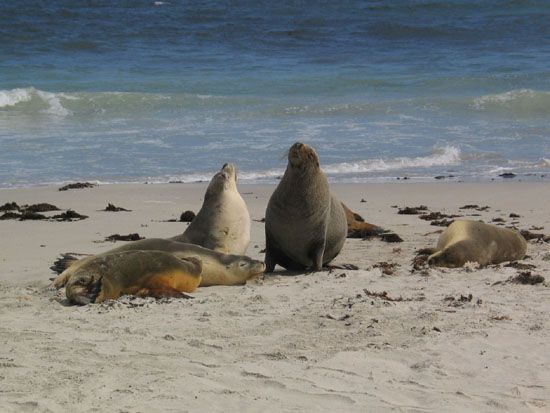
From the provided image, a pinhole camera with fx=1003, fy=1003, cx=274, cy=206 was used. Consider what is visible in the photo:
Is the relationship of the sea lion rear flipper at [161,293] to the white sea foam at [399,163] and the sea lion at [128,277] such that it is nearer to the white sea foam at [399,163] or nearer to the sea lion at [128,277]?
the sea lion at [128,277]

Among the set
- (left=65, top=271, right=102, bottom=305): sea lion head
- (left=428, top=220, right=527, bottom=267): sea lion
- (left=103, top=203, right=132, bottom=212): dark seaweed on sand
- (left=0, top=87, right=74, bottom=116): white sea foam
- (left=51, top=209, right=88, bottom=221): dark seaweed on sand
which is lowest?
(left=103, top=203, right=132, bottom=212): dark seaweed on sand

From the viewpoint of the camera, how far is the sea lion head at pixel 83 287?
595 cm

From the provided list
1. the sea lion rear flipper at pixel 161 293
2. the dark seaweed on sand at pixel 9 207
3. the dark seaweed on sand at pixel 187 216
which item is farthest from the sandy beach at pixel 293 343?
the dark seaweed on sand at pixel 9 207

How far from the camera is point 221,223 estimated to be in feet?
24.8

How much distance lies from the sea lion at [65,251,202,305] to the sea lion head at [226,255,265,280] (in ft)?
1.88

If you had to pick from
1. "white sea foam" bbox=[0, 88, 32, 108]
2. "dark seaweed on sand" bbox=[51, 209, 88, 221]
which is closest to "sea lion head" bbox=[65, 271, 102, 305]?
"dark seaweed on sand" bbox=[51, 209, 88, 221]

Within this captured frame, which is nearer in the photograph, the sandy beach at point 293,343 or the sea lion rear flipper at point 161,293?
the sandy beach at point 293,343

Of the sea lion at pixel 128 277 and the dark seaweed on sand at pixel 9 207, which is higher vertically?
the sea lion at pixel 128 277

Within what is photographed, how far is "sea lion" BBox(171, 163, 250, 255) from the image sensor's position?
750 centimetres

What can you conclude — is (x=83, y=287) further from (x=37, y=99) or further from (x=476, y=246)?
(x=37, y=99)

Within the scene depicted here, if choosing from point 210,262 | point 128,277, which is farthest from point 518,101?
point 128,277

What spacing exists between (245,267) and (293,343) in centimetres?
192

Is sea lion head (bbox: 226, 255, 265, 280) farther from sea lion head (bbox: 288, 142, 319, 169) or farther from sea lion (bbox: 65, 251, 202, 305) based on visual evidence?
sea lion head (bbox: 288, 142, 319, 169)

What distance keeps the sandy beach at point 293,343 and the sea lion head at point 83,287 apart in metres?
0.11
